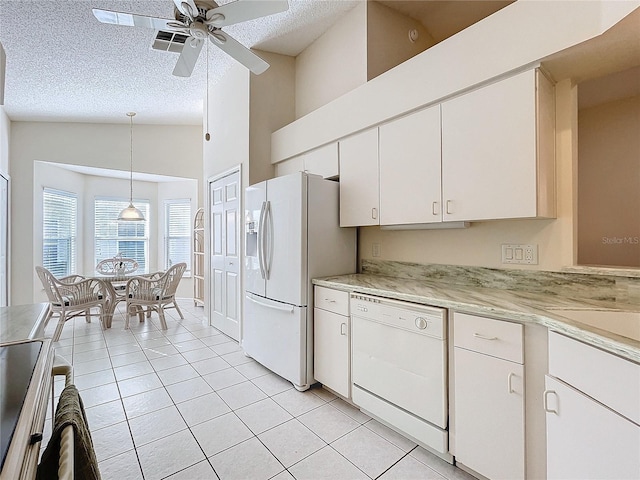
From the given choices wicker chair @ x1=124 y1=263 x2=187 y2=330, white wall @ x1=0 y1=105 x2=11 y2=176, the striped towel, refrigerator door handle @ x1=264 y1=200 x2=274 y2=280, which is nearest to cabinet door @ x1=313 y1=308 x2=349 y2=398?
refrigerator door handle @ x1=264 y1=200 x2=274 y2=280

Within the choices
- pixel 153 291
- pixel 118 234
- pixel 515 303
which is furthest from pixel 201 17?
pixel 118 234

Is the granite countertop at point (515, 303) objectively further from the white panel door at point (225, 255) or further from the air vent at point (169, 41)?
the air vent at point (169, 41)

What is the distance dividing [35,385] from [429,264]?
7.47 ft

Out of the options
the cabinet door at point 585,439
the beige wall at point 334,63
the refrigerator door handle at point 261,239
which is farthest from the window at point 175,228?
the cabinet door at point 585,439

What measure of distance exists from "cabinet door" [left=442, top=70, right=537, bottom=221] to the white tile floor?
1471 mm

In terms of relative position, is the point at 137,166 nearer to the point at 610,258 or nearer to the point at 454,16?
the point at 454,16

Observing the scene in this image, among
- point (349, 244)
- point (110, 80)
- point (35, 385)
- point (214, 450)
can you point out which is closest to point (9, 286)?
point (110, 80)

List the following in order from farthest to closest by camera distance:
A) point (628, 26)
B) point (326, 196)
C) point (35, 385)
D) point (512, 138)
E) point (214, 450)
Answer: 1. point (326, 196)
2. point (214, 450)
3. point (512, 138)
4. point (628, 26)
5. point (35, 385)

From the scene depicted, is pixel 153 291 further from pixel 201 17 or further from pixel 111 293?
pixel 201 17

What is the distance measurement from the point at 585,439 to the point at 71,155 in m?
6.78

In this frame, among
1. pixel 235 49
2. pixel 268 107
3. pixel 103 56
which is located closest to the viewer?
pixel 235 49

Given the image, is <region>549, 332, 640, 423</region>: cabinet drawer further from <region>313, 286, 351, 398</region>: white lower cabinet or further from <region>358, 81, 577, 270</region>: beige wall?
<region>313, 286, 351, 398</region>: white lower cabinet

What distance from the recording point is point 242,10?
196 cm

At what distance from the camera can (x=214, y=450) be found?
1862 millimetres
